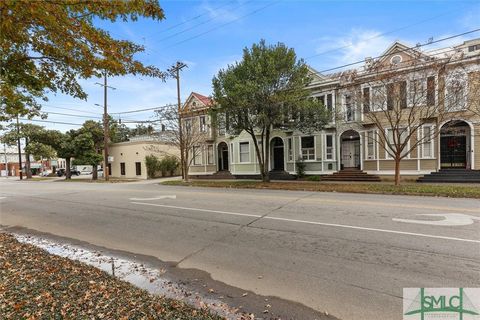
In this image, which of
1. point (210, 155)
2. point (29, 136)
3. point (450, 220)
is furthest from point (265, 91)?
point (29, 136)

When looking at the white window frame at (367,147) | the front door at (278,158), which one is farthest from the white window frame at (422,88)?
the front door at (278,158)

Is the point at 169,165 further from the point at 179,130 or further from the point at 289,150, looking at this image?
the point at 289,150

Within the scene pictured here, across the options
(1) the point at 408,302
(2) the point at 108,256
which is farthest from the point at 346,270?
(2) the point at 108,256

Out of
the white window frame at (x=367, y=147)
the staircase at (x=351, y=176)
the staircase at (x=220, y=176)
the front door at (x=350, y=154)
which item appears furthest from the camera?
the staircase at (x=220, y=176)

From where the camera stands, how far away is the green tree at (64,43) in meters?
3.99

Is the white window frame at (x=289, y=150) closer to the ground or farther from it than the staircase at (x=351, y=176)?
farther from it

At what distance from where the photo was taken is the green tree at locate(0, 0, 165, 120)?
13.1ft

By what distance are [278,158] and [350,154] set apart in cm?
607

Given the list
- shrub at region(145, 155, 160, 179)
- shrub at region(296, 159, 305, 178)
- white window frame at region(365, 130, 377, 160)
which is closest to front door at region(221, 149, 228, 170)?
shrub at region(296, 159, 305, 178)

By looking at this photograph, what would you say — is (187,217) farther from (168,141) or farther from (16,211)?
(168,141)

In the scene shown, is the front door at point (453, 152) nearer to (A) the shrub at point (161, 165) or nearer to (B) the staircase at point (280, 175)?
(B) the staircase at point (280, 175)

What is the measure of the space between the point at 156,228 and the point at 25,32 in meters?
5.20

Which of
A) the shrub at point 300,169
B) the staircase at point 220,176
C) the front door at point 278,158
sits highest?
the front door at point 278,158

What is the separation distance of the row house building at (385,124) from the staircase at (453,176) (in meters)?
0.32
